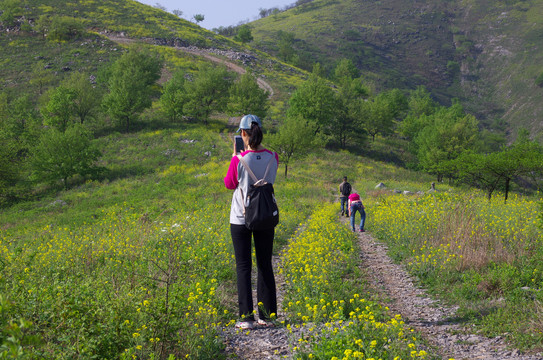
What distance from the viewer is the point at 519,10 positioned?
17188 centimetres

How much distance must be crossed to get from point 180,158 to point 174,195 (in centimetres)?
1253

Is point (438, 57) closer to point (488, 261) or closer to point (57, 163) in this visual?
point (57, 163)

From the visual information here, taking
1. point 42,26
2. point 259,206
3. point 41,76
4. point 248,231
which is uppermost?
point 42,26

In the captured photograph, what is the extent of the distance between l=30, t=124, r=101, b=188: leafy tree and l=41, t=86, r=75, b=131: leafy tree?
9.64 m

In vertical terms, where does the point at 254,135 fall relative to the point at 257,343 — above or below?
above

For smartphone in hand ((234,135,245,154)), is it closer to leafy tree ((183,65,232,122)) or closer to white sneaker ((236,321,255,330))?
white sneaker ((236,321,255,330))

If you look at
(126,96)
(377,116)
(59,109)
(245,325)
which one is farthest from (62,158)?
(377,116)

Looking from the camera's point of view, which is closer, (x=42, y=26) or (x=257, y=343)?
(x=257, y=343)

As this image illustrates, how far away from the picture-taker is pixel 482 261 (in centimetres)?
611

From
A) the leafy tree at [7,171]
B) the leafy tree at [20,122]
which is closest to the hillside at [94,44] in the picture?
the leafy tree at [20,122]

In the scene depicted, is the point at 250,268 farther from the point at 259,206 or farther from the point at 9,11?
the point at 9,11

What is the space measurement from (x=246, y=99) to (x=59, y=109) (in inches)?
966

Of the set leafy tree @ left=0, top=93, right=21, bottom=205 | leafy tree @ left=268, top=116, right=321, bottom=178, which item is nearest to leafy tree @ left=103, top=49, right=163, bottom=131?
leafy tree @ left=0, top=93, right=21, bottom=205

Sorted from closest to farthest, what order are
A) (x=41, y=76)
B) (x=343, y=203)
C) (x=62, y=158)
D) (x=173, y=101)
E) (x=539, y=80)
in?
(x=343, y=203) → (x=62, y=158) → (x=173, y=101) → (x=41, y=76) → (x=539, y=80)
